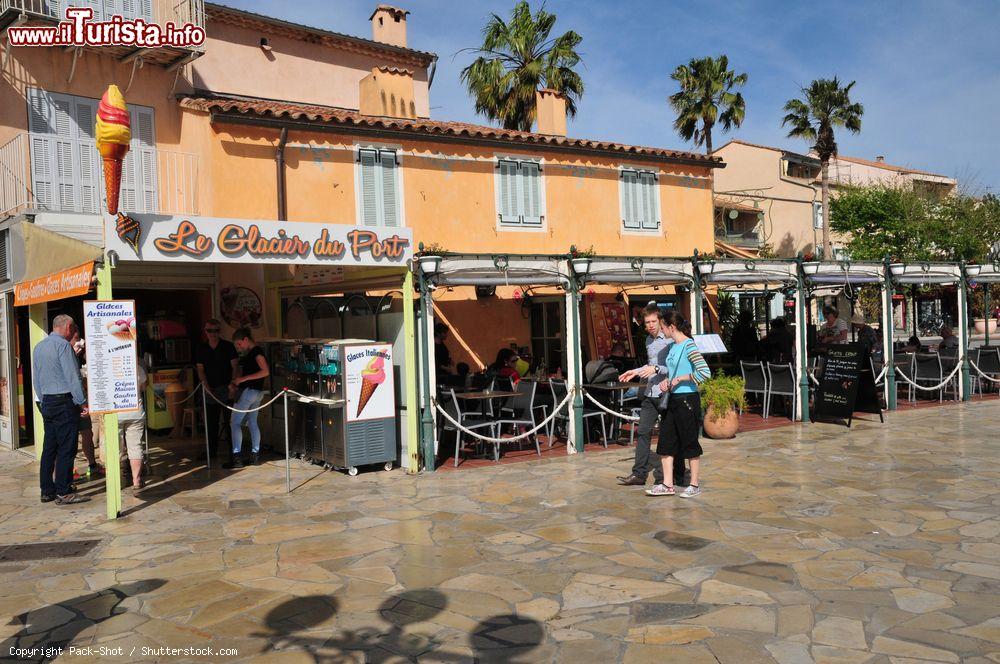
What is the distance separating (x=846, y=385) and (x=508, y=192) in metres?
7.31

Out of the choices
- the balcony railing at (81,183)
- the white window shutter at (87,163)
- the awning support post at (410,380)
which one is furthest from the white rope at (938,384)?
the white window shutter at (87,163)

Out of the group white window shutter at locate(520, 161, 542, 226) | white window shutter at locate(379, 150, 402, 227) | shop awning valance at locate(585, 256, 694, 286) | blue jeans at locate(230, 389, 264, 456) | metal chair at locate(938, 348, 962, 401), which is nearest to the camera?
blue jeans at locate(230, 389, 264, 456)

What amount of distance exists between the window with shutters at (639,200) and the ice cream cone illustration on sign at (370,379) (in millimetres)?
9337

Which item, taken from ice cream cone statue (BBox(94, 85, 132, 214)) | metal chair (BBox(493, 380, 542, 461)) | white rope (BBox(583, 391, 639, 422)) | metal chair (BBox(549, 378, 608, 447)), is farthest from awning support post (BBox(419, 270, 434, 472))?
ice cream cone statue (BBox(94, 85, 132, 214))

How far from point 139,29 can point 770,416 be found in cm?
1234

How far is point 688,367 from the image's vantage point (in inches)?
291

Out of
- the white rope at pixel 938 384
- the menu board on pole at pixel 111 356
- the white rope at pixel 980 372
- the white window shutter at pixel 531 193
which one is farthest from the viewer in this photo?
the white window shutter at pixel 531 193

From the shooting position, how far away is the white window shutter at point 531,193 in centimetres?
1591

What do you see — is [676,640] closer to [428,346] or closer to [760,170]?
[428,346]

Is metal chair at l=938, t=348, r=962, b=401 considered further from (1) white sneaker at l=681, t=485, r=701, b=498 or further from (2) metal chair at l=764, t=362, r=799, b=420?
(1) white sneaker at l=681, t=485, r=701, b=498

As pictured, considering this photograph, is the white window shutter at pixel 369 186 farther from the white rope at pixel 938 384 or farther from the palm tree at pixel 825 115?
the palm tree at pixel 825 115

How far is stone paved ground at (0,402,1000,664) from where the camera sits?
4.37 metres

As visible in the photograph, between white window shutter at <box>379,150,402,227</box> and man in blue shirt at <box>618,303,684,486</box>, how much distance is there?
735 centimetres

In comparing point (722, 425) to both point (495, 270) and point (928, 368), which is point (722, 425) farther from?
point (928, 368)
